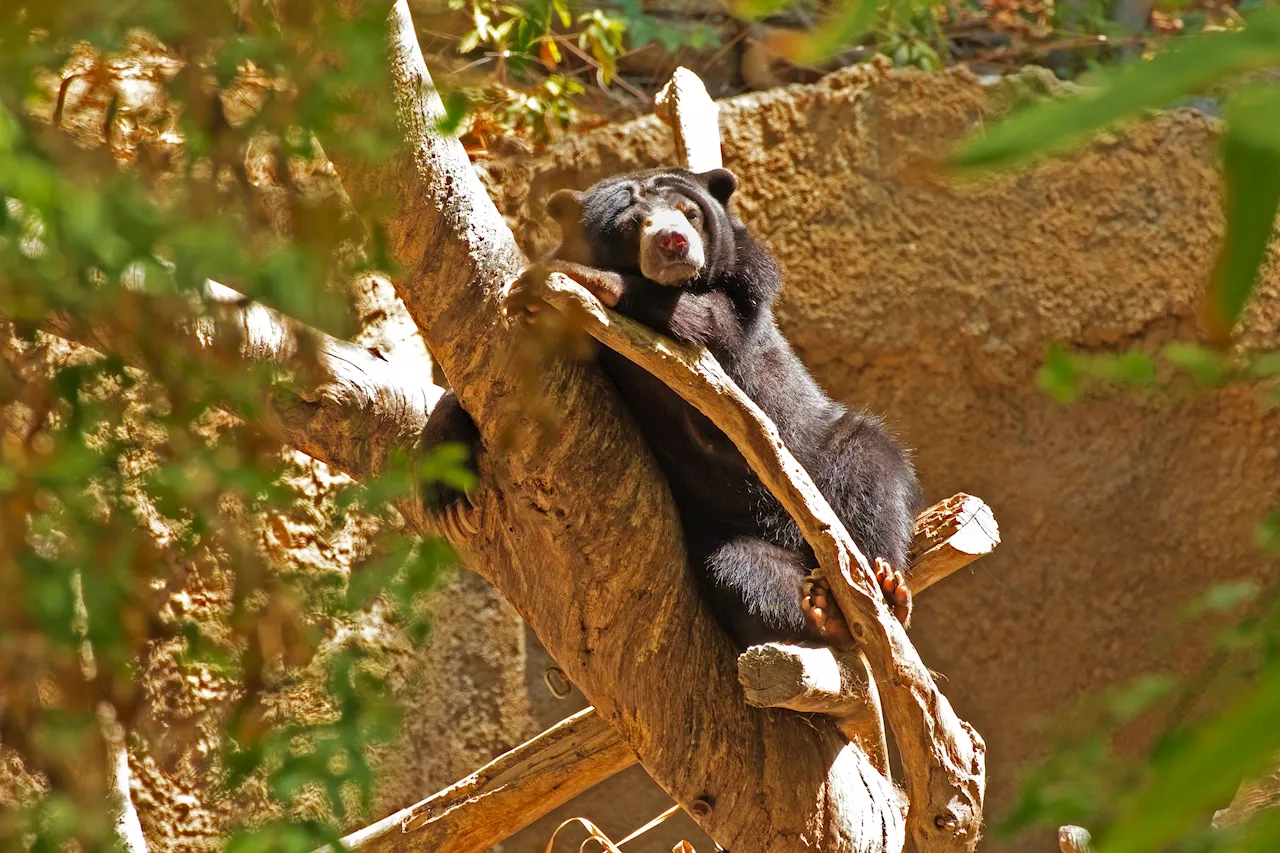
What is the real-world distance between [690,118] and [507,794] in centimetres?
222

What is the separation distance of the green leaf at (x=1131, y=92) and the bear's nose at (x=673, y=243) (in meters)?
2.84

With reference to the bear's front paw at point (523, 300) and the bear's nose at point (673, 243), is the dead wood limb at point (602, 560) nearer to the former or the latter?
the bear's front paw at point (523, 300)

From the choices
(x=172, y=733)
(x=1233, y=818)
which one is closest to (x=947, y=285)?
(x=1233, y=818)

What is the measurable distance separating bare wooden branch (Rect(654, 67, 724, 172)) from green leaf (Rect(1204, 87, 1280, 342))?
369cm

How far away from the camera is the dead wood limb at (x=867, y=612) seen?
2.78m

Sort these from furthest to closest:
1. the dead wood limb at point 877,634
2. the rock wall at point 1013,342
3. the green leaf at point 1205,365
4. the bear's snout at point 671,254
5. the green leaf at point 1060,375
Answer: the rock wall at point 1013,342
the bear's snout at point 671,254
the dead wood limb at point 877,634
the green leaf at point 1060,375
the green leaf at point 1205,365

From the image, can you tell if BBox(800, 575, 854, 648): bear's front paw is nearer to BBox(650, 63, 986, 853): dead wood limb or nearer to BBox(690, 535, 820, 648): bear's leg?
BBox(690, 535, 820, 648): bear's leg

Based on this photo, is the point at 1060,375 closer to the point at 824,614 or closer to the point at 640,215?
the point at 824,614

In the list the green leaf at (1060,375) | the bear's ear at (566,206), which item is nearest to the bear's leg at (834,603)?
the bear's ear at (566,206)

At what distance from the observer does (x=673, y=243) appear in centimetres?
333

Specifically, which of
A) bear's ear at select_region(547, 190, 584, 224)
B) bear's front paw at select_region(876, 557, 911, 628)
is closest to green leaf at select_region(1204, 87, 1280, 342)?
bear's front paw at select_region(876, 557, 911, 628)

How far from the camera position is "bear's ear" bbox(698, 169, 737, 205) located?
3.98m

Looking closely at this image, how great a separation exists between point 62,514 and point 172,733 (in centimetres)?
40

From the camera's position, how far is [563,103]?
548cm
